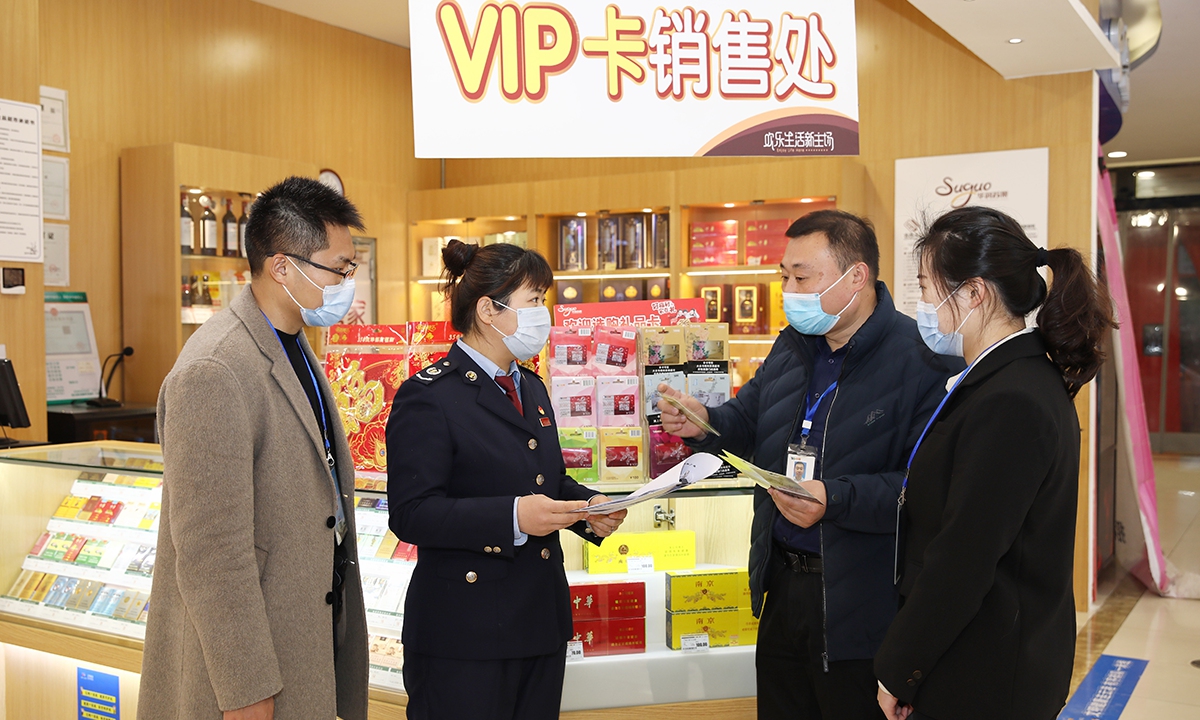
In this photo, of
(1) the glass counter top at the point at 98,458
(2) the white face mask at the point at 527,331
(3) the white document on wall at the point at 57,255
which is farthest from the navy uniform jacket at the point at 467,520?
(3) the white document on wall at the point at 57,255

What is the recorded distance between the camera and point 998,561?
163 cm

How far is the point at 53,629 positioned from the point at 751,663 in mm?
2275

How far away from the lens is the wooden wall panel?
4039 millimetres

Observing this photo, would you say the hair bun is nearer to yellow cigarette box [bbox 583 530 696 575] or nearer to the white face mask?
the white face mask

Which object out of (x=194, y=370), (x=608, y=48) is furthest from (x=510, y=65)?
(x=194, y=370)

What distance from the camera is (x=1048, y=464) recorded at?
1.59 meters

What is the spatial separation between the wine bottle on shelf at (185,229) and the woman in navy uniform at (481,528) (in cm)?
439

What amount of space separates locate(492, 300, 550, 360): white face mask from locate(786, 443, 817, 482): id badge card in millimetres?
670

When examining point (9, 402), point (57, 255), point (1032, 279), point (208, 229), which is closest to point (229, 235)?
point (208, 229)

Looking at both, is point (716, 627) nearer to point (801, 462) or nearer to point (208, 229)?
point (801, 462)

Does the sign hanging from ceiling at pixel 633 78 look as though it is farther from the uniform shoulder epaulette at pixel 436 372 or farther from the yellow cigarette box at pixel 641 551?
the yellow cigarette box at pixel 641 551

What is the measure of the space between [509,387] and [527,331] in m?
0.14

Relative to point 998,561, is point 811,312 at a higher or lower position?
higher

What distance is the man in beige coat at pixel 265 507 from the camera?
1633 mm
